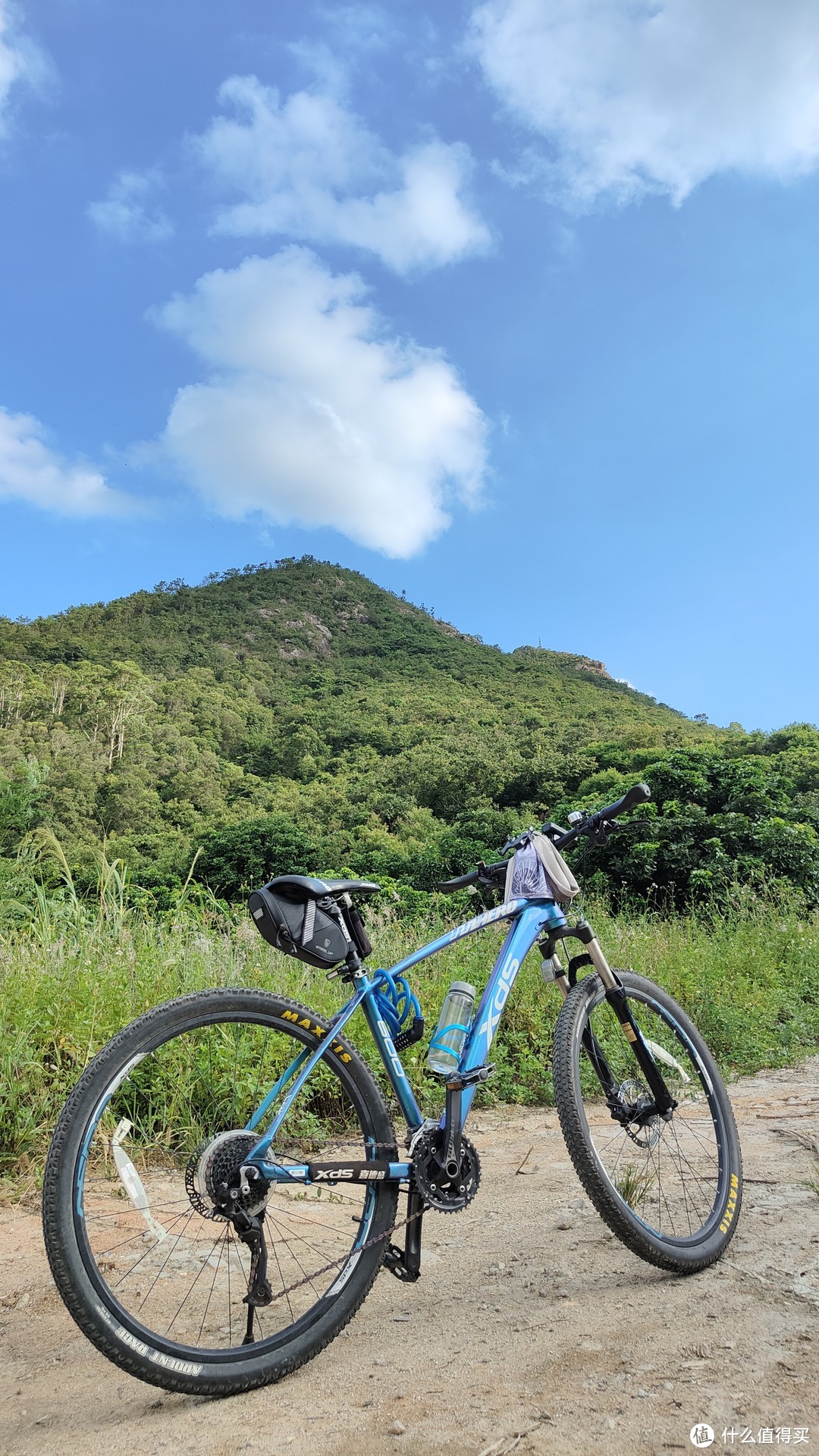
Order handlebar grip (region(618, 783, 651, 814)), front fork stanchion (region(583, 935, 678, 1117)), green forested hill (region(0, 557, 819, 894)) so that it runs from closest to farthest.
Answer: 1. handlebar grip (region(618, 783, 651, 814))
2. front fork stanchion (region(583, 935, 678, 1117))
3. green forested hill (region(0, 557, 819, 894))

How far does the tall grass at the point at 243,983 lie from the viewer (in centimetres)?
347

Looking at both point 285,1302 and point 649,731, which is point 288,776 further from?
point 285,1302

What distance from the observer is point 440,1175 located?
2137 millimetres

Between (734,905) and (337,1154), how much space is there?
1014cm

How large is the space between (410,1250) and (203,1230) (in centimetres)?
104

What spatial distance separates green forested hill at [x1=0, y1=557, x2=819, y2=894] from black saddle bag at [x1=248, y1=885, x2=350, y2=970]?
5.80 metres

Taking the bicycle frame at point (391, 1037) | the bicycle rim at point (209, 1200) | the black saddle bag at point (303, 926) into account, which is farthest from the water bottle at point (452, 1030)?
the black saddle bag at point (303, 926)

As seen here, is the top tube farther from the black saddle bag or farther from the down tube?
the black saddle bag

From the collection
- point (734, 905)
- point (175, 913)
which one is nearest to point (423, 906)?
point (734, 905)

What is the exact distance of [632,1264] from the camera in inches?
95.6

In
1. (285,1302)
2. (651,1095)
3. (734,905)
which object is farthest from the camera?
(734,905)

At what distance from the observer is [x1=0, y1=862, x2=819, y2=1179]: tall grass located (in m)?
3.47

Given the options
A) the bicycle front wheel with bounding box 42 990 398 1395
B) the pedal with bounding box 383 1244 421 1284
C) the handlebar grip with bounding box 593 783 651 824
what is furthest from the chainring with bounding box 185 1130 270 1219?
the handlebar grip with bounding box 593 783 651 824

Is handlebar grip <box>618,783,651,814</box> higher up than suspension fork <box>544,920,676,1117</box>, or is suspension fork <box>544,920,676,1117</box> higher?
handlebar grip <box>618,783,651,814</box>
